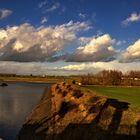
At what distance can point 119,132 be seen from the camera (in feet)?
63.0

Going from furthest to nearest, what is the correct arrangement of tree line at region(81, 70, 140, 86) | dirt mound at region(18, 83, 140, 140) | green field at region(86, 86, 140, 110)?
1. tree line at region(81, 70, 140, 86)
2. green field at region(86, 86, 140, 110)
3. dirt mound at region(18, 83, 140, 140)

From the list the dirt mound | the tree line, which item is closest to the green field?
the dirt mound

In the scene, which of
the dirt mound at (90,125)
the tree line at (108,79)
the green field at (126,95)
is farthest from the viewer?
the tree line at (108,79)

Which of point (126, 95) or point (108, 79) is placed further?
point (108, 79)

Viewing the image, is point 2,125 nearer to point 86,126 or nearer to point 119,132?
point 86,126

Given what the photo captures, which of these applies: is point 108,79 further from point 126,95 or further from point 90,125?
point 90,125

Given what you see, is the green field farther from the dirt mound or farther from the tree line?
the tree line

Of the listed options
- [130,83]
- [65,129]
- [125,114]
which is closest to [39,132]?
[65,129]

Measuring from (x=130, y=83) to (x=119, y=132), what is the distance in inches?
3425

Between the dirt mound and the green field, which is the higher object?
the green field

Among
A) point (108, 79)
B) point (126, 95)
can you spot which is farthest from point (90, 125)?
point (108, 79)

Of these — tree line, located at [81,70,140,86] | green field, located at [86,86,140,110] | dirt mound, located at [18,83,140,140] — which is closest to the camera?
dirt mound, located at [18,83,140,140]

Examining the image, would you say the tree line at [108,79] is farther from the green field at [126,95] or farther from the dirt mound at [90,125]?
the dirt mound at [90,125]

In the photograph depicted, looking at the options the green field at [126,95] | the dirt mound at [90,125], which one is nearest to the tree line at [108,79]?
the green field at [126,95]
